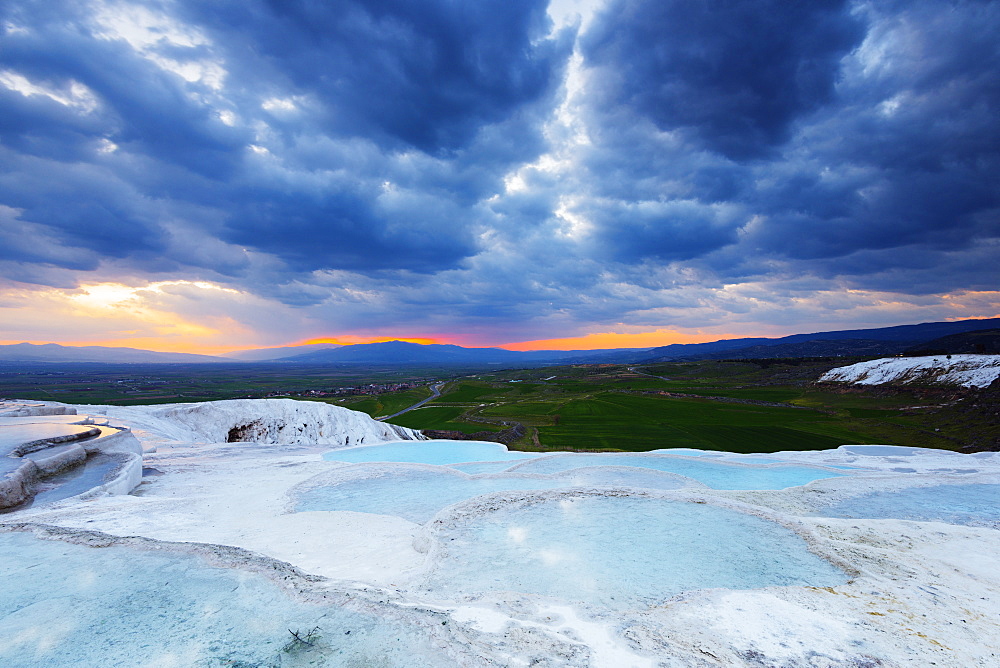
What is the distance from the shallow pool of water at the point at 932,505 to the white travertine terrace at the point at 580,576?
0.66ft

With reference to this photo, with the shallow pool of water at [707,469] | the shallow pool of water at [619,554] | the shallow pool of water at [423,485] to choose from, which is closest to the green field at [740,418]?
the shallow pool of water at [707,469]

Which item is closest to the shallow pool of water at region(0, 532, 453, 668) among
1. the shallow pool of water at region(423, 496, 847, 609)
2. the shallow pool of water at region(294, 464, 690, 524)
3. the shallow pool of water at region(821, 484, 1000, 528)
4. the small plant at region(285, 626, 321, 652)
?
the small plant at region(285, 626, 321, 652)

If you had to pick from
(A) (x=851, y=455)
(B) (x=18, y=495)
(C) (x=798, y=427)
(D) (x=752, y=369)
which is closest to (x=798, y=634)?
(B) (x=18, y=495)

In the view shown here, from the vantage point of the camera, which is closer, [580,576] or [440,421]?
[580,576]

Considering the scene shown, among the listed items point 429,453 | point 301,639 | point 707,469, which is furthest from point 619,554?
point 429,453

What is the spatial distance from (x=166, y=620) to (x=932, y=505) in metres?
22.1

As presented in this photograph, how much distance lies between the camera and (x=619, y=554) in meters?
8.97

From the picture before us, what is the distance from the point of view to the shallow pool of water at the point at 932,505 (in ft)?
41.2

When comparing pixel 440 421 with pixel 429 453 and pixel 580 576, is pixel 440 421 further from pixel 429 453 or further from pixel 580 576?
pixel 580 576

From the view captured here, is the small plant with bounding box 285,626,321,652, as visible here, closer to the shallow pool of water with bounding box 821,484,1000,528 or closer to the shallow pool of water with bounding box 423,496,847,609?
the shallow pool of water with bounding box 423,496,847,609

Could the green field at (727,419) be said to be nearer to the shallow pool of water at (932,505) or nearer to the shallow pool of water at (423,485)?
the shallow pool of water at (932,505)

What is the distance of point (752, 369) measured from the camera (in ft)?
389

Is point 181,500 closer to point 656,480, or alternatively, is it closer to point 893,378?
point 656,480

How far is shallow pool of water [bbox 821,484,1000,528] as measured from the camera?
12.6 meters
